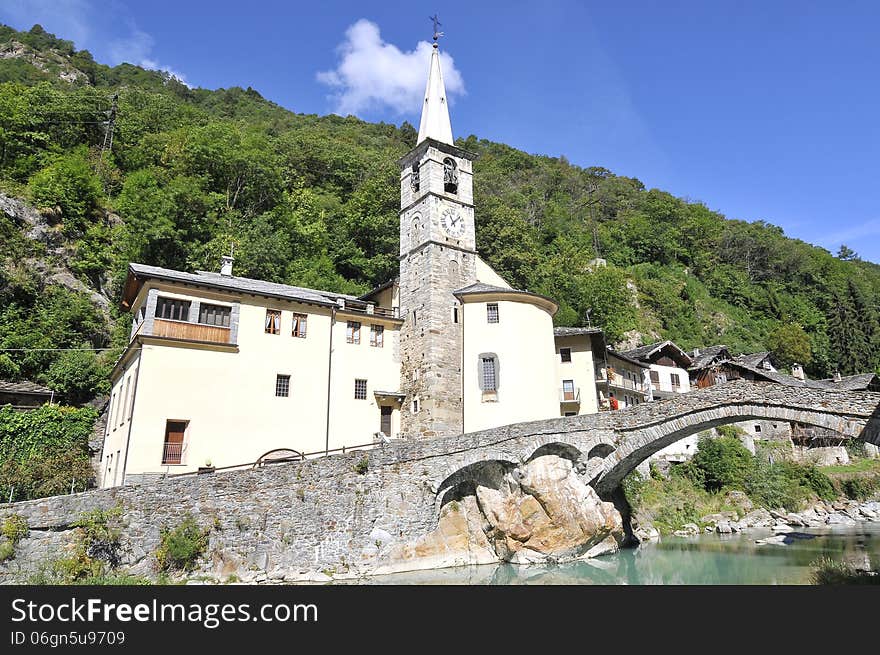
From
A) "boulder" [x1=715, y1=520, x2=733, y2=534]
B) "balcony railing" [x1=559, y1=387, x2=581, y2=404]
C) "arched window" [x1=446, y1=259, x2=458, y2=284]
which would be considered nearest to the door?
"arched window" [x1=446, y1=259, x2=458, y2=284]

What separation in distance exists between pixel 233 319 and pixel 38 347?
39.5 feet

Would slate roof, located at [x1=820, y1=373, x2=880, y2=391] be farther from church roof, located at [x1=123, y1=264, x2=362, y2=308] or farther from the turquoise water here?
church roof, located at [x1=123, y1=264, x2=362, y2=308]

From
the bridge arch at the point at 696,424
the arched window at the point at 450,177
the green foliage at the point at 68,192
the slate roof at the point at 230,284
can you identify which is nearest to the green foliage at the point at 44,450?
the slate roof at the point at 230,284

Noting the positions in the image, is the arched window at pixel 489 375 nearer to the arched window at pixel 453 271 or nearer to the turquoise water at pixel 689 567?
the arched window at pixel 453 271

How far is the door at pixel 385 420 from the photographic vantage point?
3073 cm

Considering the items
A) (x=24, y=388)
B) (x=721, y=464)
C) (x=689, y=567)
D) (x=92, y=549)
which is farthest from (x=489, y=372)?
(x=24, y=388)

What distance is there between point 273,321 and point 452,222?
12.7m

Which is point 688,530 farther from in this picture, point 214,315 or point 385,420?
point 214,315

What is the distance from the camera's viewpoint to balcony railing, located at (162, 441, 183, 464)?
23391 mm

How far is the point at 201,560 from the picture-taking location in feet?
61.9

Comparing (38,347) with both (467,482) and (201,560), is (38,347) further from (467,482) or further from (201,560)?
(467,482)

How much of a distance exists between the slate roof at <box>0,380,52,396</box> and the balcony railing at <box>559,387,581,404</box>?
2899 centimetres

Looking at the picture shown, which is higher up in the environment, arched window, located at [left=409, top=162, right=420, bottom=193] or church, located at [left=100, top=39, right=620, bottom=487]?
arched window, located at [left=409, top=162, right=420, bottom=193]
